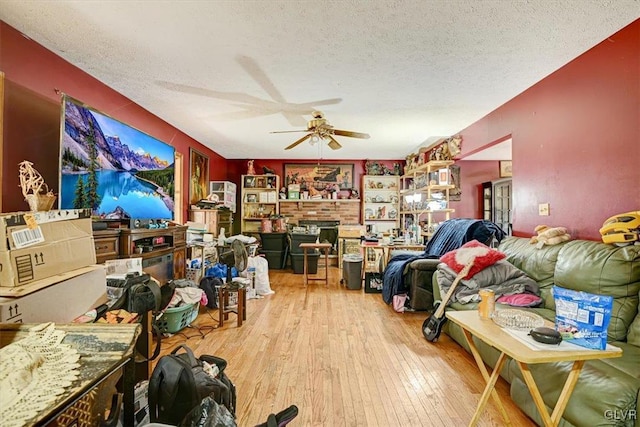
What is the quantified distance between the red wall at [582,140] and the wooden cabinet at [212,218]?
14.7 feet

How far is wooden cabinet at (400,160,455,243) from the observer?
4891mm

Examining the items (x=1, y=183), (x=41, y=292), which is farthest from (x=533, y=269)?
(x=1, y=183)

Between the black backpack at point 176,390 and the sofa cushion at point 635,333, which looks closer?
the black backpack at point 176,390

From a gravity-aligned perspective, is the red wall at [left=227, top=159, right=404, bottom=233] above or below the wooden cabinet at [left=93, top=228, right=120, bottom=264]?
above

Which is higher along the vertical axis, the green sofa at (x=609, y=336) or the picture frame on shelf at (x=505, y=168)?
the picture frame on shelf at (x=505, y=168)

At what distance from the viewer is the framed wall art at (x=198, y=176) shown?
5.25 meters

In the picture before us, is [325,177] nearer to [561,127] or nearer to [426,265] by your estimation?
[426,265]

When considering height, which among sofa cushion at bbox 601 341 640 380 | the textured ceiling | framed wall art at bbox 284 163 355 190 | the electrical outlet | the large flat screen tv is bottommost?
sofa cushion at bbox 601 341 640 380

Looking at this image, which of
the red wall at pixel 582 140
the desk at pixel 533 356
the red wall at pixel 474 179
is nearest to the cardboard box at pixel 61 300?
the desk at pixel 533 356

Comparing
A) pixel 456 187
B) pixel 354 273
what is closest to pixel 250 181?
pixel 354 273

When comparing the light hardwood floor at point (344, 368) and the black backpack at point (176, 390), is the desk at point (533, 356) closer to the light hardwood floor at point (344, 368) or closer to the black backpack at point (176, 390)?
the light hardwood floor at point (344, 368)

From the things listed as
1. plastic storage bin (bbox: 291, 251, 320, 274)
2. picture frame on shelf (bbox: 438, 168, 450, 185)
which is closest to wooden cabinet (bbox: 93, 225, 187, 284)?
plastic storage bin (bbox: 291, 251, 320, 274)

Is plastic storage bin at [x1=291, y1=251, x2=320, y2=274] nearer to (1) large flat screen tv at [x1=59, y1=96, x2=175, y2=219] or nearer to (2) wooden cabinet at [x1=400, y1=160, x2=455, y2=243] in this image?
(2) wooden cabinet at [x1=400, y1=160, x2=455, y2=243]

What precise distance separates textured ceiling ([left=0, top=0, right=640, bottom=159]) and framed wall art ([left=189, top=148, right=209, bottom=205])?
1.51 meters
